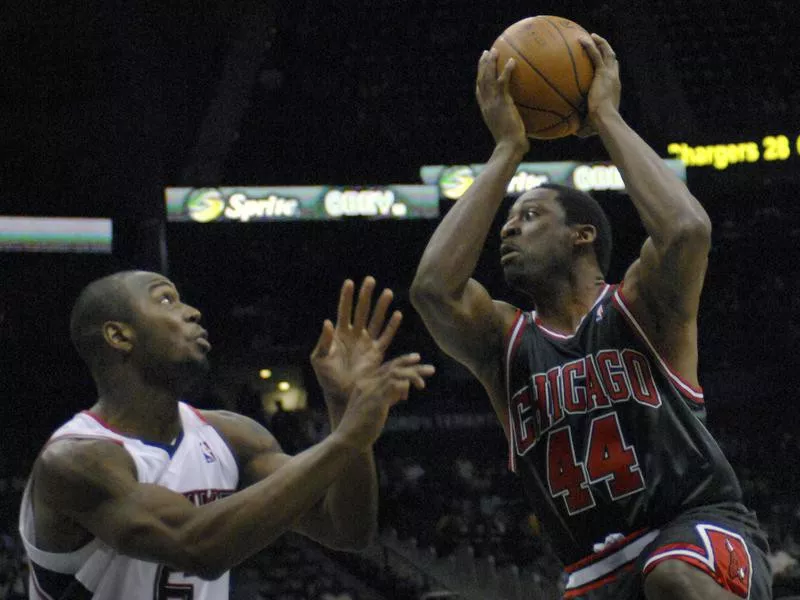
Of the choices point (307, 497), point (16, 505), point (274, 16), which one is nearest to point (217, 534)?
point (307, 497)

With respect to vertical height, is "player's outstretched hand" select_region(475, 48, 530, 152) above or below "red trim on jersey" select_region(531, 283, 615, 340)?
above

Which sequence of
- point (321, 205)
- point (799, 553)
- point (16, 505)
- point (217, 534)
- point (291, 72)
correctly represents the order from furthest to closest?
1. point (291, 72)
2. point (321, 205)
3. point (16, 505)
4. point (799, 553)
5. point (217, 534)

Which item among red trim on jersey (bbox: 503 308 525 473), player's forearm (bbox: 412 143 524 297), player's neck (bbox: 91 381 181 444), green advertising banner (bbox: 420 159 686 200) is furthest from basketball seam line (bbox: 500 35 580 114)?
green advertising banner (bbox: 420 159 686 200)

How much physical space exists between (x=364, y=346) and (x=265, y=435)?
0.66 m

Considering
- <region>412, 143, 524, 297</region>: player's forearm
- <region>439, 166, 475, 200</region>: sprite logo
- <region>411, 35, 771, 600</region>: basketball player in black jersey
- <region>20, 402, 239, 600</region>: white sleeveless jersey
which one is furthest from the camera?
<region>439, 166, 475, 200</region>: sprite logo

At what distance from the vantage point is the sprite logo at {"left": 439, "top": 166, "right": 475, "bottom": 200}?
1655 cm

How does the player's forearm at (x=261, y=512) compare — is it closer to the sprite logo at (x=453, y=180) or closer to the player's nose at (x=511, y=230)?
the player's nose at (x=511, y=230)

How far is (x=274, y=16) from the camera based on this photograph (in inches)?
843

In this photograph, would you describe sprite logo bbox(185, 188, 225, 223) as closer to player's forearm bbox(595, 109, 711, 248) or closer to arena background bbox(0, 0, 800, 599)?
arena background bbox(0, 0, 800, 599)

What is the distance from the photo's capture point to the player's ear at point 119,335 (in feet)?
10.6

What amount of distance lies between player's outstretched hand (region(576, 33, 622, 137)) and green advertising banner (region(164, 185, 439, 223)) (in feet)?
42.1

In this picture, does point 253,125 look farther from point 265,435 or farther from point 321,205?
point 265,435

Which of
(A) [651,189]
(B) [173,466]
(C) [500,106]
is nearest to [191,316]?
(B) [173,466]

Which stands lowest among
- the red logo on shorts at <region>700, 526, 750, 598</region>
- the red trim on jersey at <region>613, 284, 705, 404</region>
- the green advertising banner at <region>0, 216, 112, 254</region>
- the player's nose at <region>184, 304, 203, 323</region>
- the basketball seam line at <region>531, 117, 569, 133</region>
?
the red logo on shorts at <region>700, 526, 750, 598</region>
